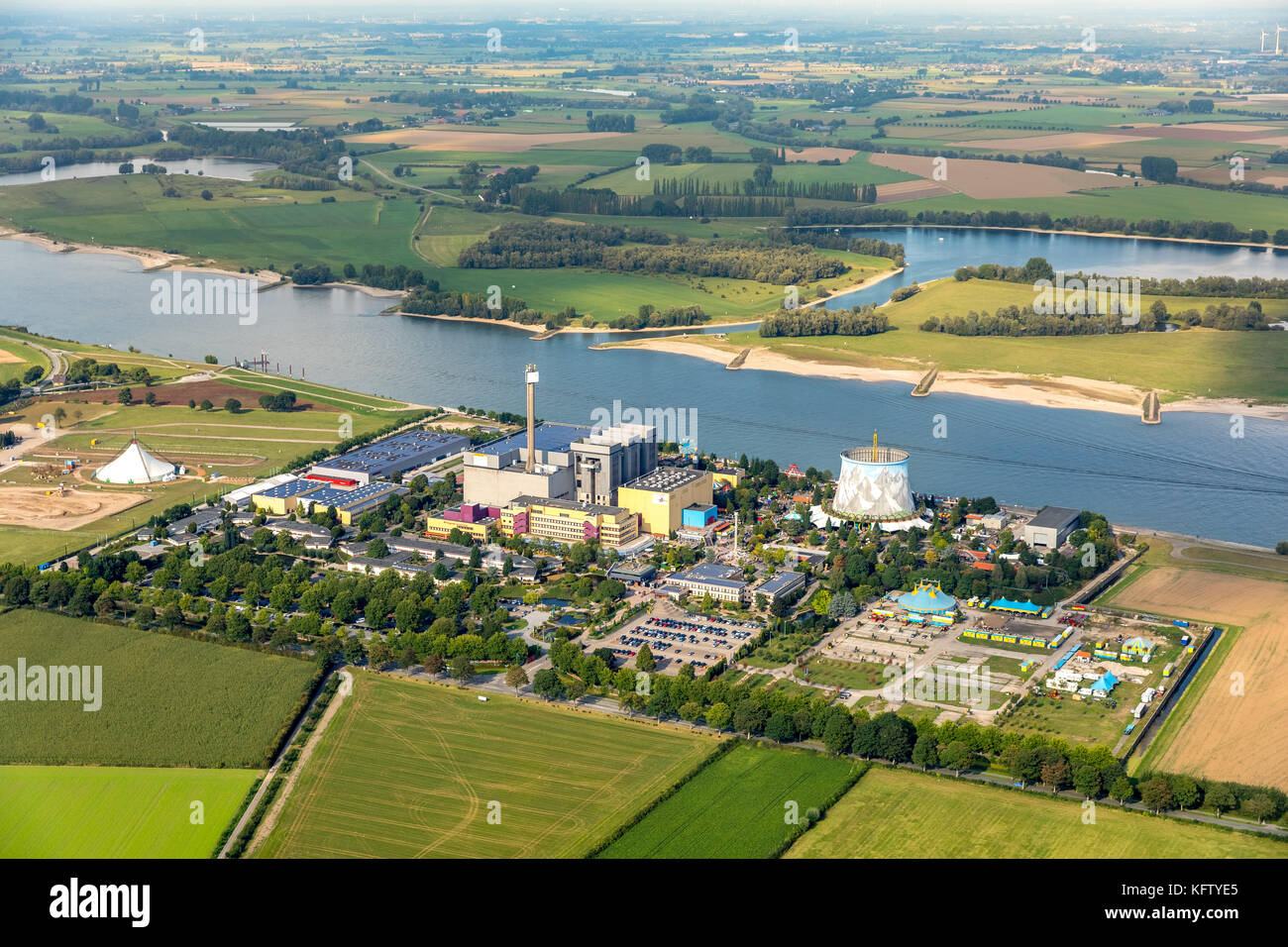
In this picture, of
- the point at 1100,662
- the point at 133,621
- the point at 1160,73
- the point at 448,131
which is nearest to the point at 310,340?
the point at 133,621

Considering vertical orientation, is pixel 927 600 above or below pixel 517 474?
below

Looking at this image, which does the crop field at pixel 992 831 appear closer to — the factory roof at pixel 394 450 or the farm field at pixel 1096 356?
the factory roof at pixel 394 450

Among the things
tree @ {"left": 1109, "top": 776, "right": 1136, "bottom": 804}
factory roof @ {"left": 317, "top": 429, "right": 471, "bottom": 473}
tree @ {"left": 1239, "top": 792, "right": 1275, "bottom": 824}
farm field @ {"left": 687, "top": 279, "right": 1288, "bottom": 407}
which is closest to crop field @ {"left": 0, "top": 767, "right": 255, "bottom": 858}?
tree @ {"left": 1109, "top": 776, "right": 1136, "bottom": 804}

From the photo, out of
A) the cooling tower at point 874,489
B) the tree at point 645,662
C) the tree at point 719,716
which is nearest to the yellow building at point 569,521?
the cooling tower at point 874,489

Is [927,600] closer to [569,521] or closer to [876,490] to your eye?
[876,490]

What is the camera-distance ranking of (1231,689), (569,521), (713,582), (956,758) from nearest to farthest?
(956,758) < (1231,689) < (713,582) < (569,521)

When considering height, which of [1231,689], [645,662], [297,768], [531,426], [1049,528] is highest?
[531,426]

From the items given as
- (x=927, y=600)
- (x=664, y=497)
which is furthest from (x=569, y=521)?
(x=927, y=600)

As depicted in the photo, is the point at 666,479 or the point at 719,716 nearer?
the point at 719,716
